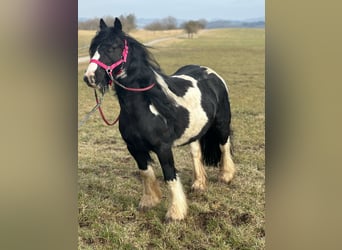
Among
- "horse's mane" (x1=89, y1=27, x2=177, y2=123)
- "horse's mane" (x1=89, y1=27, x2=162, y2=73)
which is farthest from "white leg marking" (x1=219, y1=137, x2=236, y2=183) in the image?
"horse's mane" (x1=89, y1=27, x2=162, y2=73)

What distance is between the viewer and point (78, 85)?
1449 mm

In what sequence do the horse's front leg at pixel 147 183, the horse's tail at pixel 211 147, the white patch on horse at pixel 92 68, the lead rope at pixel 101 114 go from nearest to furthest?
→ the white patch on horse at pixel 92 68
the lead rope at pixel 101 114
the horse's front leg at pixel 147 183
the horse's tail at pixel 211 147

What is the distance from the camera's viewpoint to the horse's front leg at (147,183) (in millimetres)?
1564

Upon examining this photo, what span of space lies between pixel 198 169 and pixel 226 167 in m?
0.11

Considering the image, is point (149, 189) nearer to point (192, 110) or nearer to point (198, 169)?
point (198, 169)

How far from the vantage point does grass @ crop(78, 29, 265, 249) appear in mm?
1511

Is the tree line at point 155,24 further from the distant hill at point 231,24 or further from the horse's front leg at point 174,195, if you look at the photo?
the horse's front leg at point 174,195

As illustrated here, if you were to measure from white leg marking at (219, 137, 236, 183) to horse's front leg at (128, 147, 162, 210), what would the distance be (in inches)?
10.3

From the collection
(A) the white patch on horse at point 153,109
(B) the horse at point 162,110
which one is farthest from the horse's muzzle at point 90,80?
(A) the white patch on horse at point 153,109

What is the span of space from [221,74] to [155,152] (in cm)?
42
